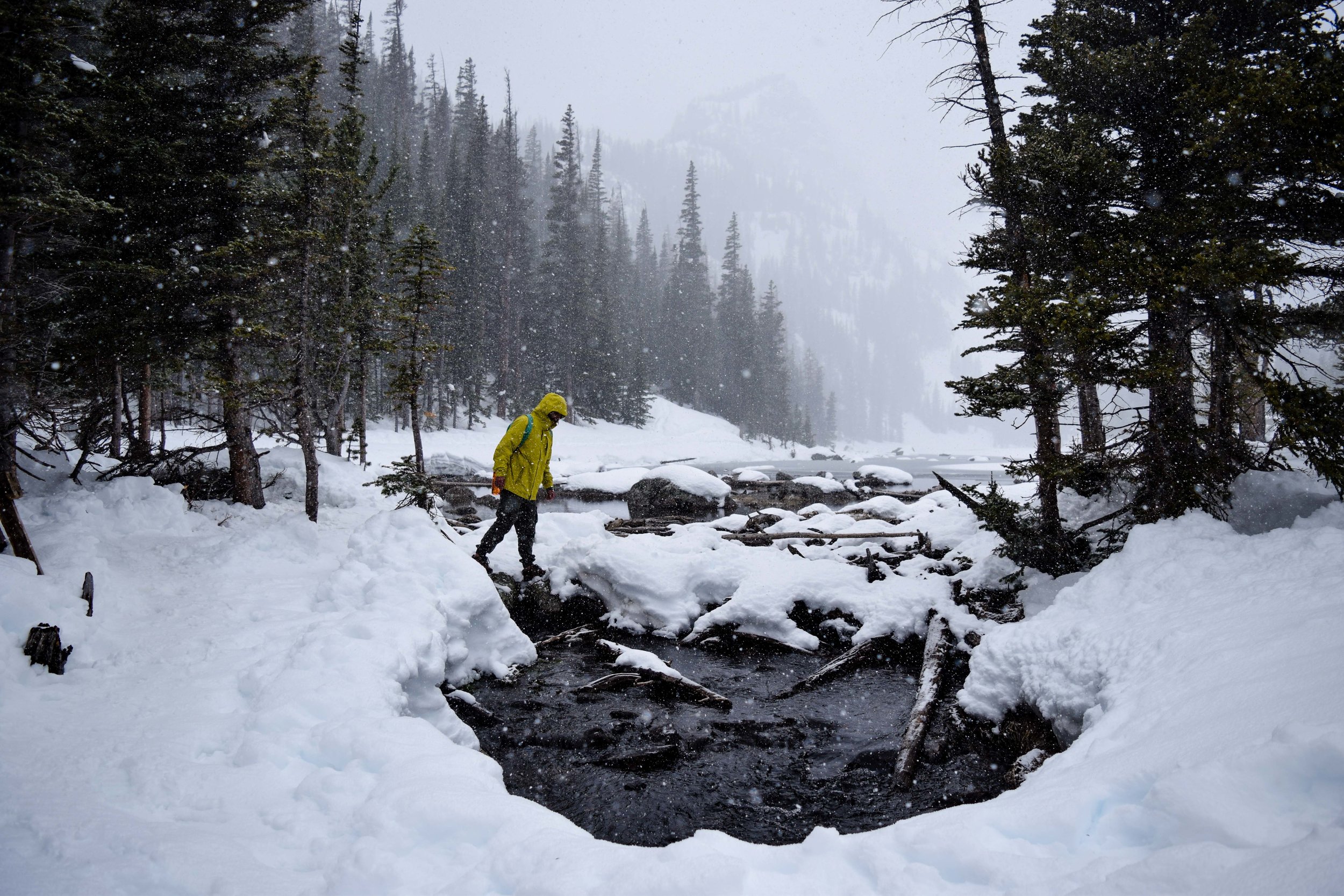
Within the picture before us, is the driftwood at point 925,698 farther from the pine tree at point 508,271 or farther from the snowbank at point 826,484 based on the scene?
the pine tree at point 508,271

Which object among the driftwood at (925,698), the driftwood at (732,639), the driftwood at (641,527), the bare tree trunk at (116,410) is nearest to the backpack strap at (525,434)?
the driftwood at (732,639)

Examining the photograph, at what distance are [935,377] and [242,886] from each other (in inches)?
7507

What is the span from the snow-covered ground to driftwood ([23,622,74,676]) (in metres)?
0.07

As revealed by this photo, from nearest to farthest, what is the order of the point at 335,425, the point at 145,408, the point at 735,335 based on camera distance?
the point at 145,408, the point at 335,425, the point at 735,335

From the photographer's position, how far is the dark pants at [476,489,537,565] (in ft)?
27.8

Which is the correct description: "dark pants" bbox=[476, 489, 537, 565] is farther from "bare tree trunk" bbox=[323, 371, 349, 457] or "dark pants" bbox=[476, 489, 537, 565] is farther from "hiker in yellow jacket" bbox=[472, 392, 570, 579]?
"bare tree trunk" bbox=[323, 371, 349, 457]

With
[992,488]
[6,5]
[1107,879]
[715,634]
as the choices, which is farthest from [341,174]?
[1107,879]

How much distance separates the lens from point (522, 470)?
845 cm

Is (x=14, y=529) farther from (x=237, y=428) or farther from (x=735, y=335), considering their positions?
(x=735, y=335)

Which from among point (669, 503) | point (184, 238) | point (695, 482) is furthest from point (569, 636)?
point (695, 482)

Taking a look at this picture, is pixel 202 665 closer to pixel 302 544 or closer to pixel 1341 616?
pixel 302 544

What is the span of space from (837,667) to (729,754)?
2359 mm

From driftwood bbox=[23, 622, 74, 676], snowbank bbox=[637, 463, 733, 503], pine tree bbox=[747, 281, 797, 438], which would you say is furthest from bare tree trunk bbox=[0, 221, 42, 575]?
pine tree bbox=[747, 281, 797, 438]

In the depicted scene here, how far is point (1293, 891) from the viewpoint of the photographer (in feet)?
5.68
